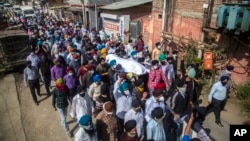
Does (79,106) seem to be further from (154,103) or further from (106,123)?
(154,103)

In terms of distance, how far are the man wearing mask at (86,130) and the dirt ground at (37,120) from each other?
223 cm

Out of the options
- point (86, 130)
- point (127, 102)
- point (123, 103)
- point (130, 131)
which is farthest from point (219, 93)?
point (86, 130)

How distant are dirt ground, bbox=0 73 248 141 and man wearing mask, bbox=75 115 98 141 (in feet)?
7.33

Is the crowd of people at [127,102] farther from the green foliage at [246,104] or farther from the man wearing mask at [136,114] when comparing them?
the green foliage at [246,104]

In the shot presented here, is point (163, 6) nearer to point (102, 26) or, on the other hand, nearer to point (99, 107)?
point (99, 107)

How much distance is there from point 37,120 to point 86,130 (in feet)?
12.9

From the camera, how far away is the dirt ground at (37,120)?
6.25 metres

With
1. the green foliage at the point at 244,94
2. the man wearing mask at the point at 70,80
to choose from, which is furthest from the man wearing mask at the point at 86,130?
the green foliage at the point at 244,94

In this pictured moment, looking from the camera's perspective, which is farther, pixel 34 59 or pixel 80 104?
pixel 34 59

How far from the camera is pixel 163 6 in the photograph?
36.1 feet

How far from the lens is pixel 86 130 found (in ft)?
13.0

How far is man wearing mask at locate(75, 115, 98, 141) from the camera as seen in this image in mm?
3791

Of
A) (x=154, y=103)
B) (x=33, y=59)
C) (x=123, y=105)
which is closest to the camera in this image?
(x=154, y=103)

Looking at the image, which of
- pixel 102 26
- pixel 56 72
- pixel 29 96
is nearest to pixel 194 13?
pixel 56 72
